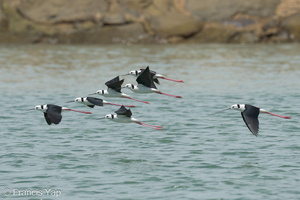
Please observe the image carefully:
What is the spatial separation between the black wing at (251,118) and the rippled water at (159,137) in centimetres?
59

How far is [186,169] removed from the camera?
13.1 m

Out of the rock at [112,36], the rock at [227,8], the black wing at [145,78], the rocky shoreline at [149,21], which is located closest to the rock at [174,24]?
the rocky shoreline at [149,21]

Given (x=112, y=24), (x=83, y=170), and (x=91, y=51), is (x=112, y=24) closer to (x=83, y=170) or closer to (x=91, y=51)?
(x=91, y=51)

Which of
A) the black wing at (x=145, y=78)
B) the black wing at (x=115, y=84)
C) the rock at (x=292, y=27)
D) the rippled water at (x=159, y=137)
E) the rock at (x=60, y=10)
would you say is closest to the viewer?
the rippled water at (x=159, y=137)

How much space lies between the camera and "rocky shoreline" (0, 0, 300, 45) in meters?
38.6

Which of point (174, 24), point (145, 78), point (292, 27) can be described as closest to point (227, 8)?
point (174, 24)

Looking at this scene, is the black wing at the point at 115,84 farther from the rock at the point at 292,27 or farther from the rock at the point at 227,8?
the rock at the point at 292,27

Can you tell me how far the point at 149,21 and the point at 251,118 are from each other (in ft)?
82.1

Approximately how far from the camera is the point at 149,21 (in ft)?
127

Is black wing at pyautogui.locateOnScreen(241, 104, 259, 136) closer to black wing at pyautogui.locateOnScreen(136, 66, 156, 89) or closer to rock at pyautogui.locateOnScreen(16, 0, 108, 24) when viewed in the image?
black wing at pyautogui.locateOnScreen(136, 66, 156, 89)

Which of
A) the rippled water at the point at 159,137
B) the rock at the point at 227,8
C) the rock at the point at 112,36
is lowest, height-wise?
the rippled water at the point at 159,137

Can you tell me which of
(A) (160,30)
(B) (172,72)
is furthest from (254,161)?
(A) (160,30)

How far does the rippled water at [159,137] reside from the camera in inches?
472

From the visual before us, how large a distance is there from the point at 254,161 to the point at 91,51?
22114 millimetres
